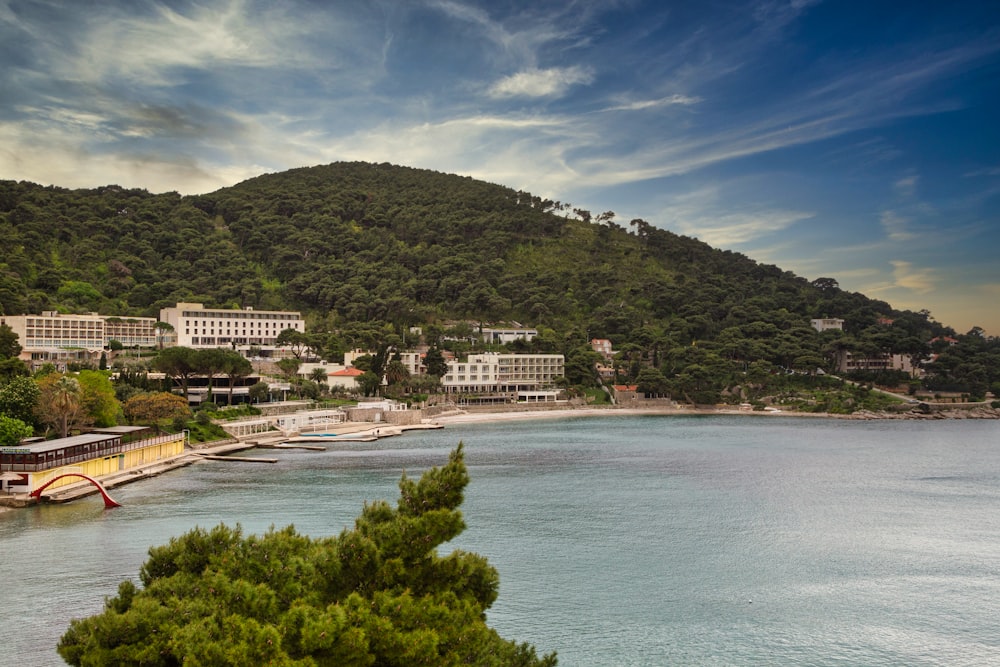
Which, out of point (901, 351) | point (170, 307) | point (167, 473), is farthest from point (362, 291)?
point (901, 351)

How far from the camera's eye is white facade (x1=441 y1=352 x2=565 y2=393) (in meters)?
71.8

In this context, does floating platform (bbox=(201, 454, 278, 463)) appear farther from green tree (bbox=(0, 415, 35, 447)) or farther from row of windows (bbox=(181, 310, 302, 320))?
row of windows (bbox=(181, 310, 302, 320))

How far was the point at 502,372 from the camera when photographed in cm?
7406

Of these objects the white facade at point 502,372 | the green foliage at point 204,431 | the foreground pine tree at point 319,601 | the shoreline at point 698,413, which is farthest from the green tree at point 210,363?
the foreground pine tree at point 319,601

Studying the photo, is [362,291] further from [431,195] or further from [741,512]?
[741,512]

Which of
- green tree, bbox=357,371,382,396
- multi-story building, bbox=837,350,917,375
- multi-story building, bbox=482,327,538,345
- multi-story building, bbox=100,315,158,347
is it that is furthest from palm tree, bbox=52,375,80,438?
multi-story building, bbox=837,350,917,375

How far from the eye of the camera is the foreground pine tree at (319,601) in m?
7.01

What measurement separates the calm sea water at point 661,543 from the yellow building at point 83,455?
1617 millimetres

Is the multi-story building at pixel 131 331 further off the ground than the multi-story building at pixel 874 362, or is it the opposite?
→ the multi-story building at pixel 131 331

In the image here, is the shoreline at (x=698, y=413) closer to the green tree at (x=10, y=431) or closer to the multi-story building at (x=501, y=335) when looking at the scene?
the multi-story building at (x=501, y=335)

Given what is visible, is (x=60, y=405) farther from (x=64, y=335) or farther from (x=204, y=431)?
(x=64, y=335)

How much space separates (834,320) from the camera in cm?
9225

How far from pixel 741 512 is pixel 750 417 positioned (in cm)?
4620

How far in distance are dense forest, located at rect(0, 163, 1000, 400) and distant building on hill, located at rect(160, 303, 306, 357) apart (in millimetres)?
3684
